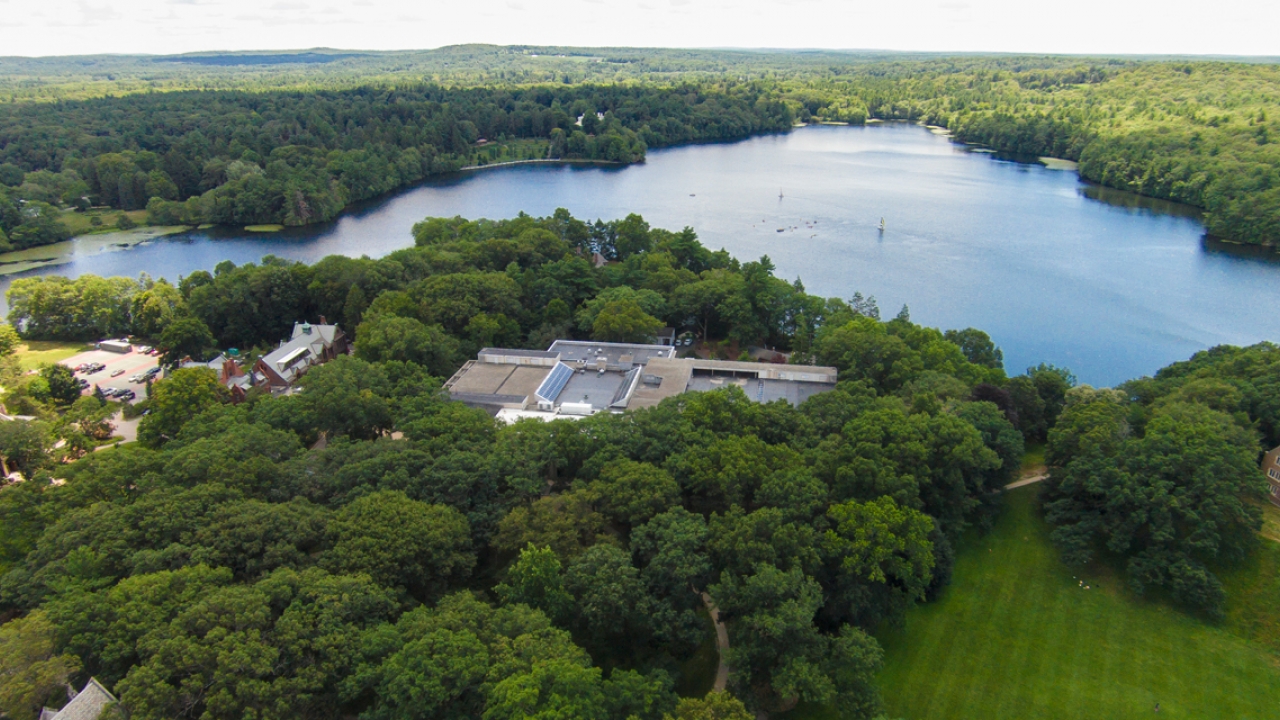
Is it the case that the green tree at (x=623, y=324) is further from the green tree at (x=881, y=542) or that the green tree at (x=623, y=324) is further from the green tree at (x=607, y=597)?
the green tree at (x=607, y=597)

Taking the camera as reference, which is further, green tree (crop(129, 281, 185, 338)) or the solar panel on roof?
green tree (crop(129, 281, 185, 338))

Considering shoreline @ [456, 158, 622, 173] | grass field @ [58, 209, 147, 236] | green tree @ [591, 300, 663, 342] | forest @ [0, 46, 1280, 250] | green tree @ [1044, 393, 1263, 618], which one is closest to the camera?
green tree @ [1044, 393, 1263, 618]

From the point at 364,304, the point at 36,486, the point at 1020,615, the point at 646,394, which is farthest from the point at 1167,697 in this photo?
the point at 364,304

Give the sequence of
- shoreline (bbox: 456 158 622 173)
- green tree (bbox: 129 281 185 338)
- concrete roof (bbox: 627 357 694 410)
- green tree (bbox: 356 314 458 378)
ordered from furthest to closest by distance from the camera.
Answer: shoreline (bbox: 456 158 622 173) < green tree (bbox: 129 281 185 338) < green tree (bbox: 356 314 458 378) < concrete roof (bbox: 627 357 694 410)

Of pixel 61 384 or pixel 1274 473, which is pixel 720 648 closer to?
pixel 1274 473

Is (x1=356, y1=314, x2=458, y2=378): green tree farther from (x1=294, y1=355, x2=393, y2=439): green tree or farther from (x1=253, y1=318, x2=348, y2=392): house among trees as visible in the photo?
(x1=253, y1=318, x2=348, y2=392): house among trees

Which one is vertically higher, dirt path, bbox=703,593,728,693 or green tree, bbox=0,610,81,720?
green tree, bbox=0,610,81,720

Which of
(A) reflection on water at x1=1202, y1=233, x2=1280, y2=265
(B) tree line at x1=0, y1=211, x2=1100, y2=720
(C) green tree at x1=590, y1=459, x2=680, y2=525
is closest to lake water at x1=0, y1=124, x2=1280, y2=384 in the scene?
(A) reflection on water at x1=1202, y1=233, x2=1280, y2=265
